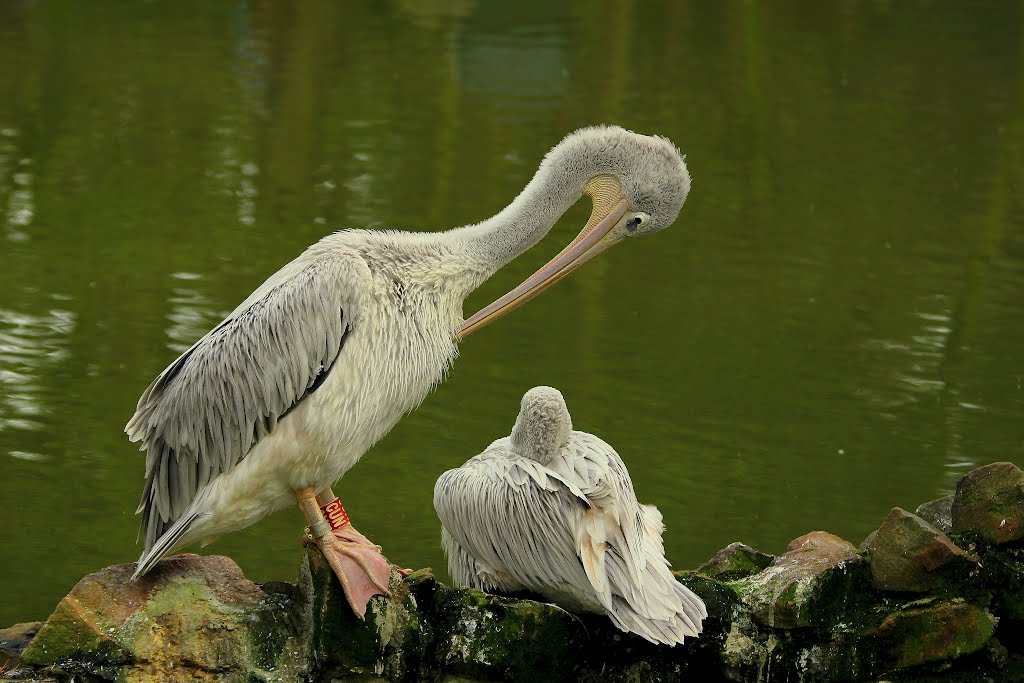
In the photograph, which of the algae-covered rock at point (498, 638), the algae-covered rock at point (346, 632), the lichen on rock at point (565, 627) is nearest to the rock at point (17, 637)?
the lichen on rock at point (565, 627)

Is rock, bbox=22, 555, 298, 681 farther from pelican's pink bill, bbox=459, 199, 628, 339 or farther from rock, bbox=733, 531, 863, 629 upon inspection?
rock, bbox=733, 531, 863, 629

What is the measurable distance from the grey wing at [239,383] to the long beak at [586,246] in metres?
0.47

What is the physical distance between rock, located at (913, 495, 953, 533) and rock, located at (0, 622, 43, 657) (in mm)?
2599

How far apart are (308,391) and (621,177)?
108 cm

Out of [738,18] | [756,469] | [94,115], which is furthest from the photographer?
[738,18]

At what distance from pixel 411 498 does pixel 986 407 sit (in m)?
2.64

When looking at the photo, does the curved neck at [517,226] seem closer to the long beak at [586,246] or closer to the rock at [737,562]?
the long beak at [586,246]

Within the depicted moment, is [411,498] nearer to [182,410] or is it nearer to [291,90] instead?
[182,410]

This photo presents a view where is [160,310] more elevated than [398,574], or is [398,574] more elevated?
[398,574]

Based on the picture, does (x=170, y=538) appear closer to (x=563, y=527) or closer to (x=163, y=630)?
(x=163, y=630)

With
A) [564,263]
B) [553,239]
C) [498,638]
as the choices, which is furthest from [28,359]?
[498,638]

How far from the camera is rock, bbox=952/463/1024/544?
425cm

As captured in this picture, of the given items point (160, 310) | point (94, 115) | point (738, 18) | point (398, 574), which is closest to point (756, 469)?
point (398, 574)

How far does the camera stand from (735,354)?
7.31 m
